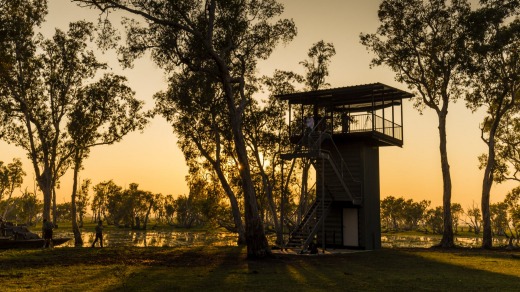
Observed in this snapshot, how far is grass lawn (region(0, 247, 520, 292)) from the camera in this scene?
14.9m

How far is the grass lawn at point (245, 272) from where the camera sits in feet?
48.8

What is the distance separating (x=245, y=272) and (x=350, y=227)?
14.0m

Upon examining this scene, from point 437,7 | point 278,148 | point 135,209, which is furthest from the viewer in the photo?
point 135,209

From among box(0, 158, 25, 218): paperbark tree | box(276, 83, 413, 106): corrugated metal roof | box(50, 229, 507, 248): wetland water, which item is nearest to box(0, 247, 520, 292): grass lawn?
box(276, 83, 413, 106): corrugated metal roof

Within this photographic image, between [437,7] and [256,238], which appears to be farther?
[437,7]

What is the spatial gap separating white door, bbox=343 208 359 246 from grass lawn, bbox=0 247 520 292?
187 inches

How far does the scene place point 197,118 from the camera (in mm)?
37281

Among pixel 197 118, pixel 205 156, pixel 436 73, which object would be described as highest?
pixel 436 73

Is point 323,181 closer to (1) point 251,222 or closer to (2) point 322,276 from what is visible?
(1) point 251,222

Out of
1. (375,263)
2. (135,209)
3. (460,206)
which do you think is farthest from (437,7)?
(460,206)

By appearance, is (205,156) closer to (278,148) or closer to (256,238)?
(278,148)

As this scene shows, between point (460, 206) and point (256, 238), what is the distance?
127m

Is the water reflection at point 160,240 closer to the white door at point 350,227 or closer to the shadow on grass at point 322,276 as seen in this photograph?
the white door at point 350,227

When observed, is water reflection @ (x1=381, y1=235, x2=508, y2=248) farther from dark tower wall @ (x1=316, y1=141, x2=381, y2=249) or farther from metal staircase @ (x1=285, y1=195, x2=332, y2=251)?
metal staircase @ (x1=285, y1=195, x2=332, y2=251)
